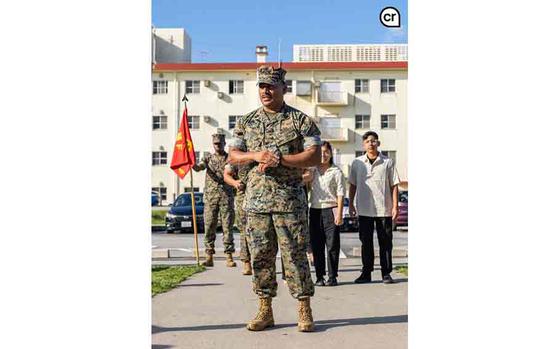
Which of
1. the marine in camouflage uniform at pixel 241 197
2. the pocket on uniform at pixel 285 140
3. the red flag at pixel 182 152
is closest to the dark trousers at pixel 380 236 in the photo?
the marine in camouflage uniform at pixel 241 197

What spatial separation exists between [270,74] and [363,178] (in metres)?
2.74

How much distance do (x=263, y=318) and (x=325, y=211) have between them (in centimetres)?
263

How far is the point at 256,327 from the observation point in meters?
4.66

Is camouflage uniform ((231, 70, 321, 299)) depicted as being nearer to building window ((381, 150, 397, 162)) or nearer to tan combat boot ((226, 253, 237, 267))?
building window ((381, 150, 397, 162))

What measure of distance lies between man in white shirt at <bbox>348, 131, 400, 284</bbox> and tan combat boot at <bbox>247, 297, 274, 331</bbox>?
245cm

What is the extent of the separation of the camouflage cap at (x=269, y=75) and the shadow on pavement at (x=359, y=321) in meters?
1.67

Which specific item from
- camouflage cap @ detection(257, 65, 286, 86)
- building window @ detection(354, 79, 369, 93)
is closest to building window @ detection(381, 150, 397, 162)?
building window @ detection(354, 79, 369, 93)

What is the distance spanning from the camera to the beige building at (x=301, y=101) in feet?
16.1

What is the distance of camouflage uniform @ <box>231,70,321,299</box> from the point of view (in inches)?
184

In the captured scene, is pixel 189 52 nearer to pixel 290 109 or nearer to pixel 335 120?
pixel 290 109

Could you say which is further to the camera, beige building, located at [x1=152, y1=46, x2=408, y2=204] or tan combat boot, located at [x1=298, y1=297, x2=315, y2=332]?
beige building, located at [x1=152, y1=46, x2=408, y2=204]

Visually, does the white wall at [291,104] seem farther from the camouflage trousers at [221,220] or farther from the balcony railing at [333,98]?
the camouflage trousers at [221,220]

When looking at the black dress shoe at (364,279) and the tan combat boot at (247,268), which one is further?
the tan combat boot at (247,268)
